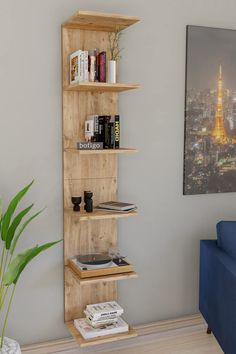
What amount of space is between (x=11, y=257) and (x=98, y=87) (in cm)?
108

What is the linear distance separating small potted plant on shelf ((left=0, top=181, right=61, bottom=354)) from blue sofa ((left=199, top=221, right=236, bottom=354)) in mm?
950

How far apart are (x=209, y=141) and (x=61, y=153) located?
1.03 m

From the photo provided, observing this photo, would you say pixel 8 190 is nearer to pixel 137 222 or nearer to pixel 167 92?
pixel 137 222

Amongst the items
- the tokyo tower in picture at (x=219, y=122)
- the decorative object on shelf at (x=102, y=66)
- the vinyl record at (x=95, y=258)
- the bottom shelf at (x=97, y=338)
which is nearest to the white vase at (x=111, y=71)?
the decorative object on shelf at (x=102, y=66)

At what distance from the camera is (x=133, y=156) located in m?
2.79

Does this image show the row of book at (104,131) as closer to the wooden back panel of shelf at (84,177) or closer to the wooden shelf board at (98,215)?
the wooden back panel of shelf at (84,177)

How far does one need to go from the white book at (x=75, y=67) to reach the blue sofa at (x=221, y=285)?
1.19 meters

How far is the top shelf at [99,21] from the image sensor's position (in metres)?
2.29

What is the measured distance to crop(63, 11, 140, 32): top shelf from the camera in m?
2.29

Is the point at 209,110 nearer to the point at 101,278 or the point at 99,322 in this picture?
the point at 101,278

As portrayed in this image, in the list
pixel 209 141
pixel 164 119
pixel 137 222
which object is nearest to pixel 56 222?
pixel 137 222

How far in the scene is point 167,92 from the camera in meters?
2.84

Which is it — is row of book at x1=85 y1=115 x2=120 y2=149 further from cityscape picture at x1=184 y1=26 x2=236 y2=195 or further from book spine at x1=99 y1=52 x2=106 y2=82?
cityscape picture at x1=184 y1=26 x2=236 y2=195

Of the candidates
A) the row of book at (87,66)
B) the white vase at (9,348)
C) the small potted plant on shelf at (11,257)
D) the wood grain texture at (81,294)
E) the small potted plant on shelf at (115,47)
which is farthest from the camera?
the wood grain texture at (81,294)
